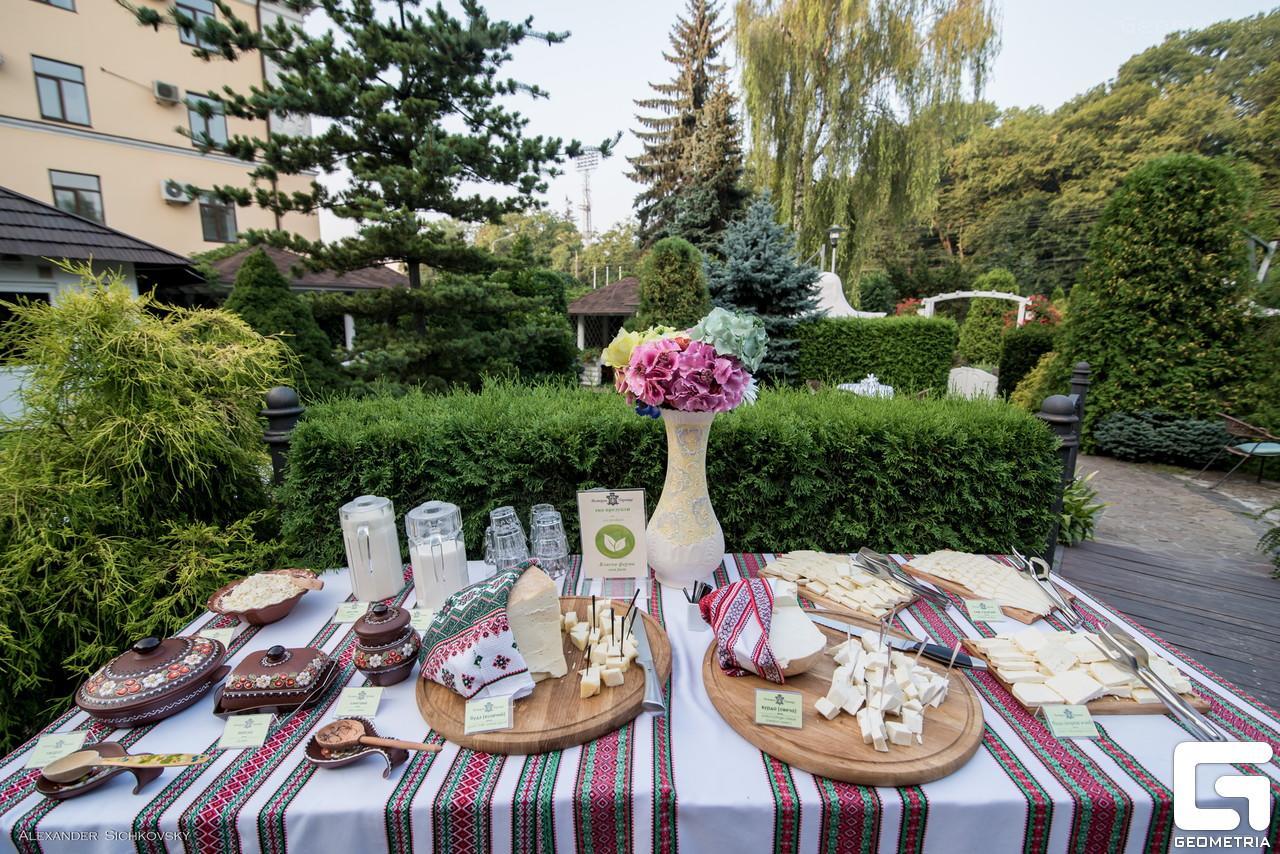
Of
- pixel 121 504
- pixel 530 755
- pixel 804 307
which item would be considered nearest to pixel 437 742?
pixel 530 755

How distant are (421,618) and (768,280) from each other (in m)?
7.13

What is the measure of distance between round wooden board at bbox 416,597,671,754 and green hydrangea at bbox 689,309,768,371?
78 centimetres

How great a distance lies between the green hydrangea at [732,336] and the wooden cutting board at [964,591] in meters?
0.84

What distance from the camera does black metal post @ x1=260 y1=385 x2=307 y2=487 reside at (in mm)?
1738

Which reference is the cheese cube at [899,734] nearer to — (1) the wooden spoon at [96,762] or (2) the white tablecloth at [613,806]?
(2) the white tablecloth at [613,806]

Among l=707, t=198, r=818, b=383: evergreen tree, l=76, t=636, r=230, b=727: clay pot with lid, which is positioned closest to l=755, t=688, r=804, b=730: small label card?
l=76, t=636, r=230, b=727: clay pot with lid

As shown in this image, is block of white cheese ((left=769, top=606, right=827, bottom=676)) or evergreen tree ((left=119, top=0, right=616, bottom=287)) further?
evergreen tree ((left=119, top=0, right=616, bottom=287))

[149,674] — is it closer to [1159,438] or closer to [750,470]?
[750,470]

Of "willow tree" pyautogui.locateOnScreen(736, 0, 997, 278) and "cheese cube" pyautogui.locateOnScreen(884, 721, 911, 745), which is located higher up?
"willow tree" pyautogui.locateOnScreen(736, 0, 997, 278)

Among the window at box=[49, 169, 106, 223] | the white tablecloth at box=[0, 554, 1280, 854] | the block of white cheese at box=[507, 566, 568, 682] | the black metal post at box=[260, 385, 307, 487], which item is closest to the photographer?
the white tablecloth at box=[0, 554, 1280, 854]

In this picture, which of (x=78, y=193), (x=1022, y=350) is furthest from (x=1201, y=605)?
(x=78, y=193)

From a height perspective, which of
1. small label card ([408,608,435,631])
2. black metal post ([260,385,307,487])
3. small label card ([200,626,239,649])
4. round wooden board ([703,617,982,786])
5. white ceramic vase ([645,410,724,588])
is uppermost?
black metal post ([260,385,307,487])

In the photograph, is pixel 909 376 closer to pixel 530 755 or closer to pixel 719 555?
pixel 719 555

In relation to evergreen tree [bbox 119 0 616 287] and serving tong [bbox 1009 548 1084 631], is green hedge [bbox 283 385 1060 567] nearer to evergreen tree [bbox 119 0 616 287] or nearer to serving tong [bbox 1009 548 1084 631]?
serving tong [bbox 1009 548 1084 631]
